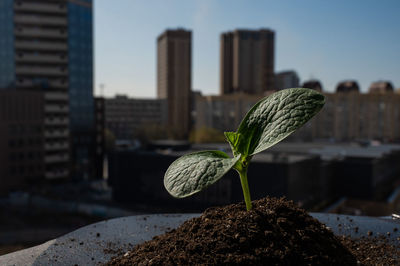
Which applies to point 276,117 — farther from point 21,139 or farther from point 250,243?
point 21,139

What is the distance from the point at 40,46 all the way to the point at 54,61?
67.7 inches

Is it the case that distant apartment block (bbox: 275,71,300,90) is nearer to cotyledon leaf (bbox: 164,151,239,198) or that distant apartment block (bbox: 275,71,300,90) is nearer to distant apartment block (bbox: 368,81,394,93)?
distant apartment block (bbox: 368,81,394,93)

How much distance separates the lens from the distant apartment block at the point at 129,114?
7581 centimetres

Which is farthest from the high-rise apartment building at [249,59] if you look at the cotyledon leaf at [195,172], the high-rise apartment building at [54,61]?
the cotyledon leaf at [195,172]

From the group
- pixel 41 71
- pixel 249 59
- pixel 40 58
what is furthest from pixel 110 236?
pixel 249 59

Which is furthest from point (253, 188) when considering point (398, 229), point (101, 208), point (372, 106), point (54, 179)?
point (372, 106)

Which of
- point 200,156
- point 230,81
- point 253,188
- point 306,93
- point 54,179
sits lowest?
point 54,179

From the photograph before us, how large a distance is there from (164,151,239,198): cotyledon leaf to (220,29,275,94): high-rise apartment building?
2279 inches

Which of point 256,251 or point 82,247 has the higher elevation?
point 256,251

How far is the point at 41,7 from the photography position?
3484cm

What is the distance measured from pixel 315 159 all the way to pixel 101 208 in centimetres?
1303

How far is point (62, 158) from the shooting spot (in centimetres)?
3569

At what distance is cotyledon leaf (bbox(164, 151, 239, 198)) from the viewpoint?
1.43 meters

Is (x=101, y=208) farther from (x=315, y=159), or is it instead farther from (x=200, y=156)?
(x=200, y=156)
